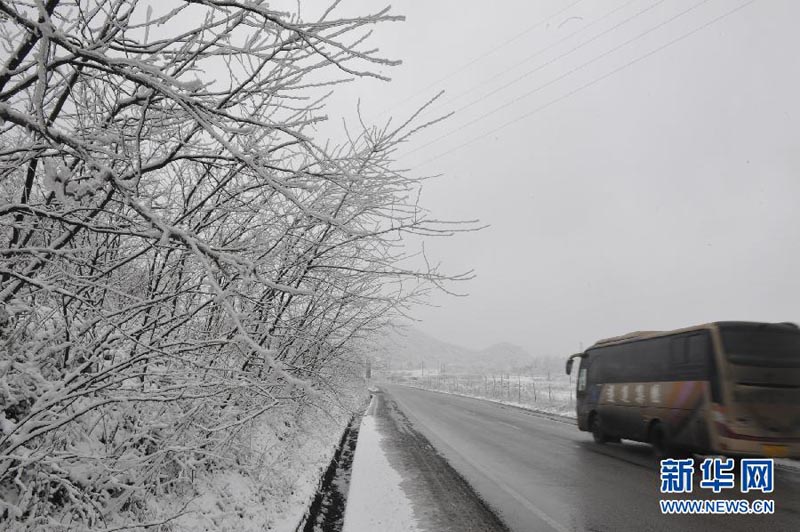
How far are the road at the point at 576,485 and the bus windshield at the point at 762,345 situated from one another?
2.10 meters

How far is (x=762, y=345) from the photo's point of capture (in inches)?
378

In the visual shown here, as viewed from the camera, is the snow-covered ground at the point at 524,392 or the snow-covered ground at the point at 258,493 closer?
the snow-covered ground at the point at 258,493

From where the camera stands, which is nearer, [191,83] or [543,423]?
[191,83]

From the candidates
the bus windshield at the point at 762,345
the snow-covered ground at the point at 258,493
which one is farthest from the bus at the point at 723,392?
the snow-covered ground at the point at 258,493

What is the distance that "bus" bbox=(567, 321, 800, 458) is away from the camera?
9.06m

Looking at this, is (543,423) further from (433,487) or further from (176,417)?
(176,417)

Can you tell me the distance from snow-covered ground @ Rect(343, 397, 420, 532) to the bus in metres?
5.99

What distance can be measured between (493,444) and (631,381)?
384 cm

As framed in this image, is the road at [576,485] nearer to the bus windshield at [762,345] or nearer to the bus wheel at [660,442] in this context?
the bus wheel at [660,442]

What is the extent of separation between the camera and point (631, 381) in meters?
12.5

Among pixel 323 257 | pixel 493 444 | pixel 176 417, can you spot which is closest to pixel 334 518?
pixel 176 417

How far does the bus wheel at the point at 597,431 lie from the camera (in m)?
13.4

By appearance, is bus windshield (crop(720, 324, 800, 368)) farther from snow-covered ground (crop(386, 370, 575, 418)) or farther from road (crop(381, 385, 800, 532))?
snow-covered ground (crop(386, 370, 575, 418))

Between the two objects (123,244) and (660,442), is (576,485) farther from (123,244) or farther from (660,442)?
(123,244)
